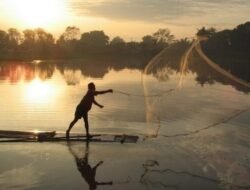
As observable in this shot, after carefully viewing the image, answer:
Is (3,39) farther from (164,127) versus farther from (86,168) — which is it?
(86,168)

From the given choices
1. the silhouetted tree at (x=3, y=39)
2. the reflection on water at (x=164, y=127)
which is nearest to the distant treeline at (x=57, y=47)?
the silhouetted tree at (x=3, y=39)

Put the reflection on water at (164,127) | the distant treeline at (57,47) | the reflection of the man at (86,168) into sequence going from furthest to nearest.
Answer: the distant treeline at (57,47) → the reflection on water at (164,127) → the reflection of the man at (86,168)

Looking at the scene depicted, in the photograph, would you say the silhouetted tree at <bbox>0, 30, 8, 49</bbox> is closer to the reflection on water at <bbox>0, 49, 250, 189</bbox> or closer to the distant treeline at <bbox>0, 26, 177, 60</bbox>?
the distant treeline at <bbox>0, 26, 177, 60</bbox>

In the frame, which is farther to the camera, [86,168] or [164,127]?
[164,127]

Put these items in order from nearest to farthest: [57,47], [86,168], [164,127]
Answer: [86,168]
[164,127]
[57,47]

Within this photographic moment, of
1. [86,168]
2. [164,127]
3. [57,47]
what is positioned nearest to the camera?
[86,168]

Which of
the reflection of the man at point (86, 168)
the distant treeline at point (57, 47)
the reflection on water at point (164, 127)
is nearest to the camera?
the reflection of the man at point (86, 168)

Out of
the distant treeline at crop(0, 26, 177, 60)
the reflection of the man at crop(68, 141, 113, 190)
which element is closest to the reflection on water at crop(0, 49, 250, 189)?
the reflection of the man at crop(68, 141, 113, 190)

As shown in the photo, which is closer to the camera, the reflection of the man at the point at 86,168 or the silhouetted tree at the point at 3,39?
the reflection of the man at the point at 86,168

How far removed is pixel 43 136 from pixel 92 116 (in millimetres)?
6366

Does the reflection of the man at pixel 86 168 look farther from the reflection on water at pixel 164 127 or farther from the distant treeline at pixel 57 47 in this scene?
the distant treeline at pixel 57 47

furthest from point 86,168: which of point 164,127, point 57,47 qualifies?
point 57,47

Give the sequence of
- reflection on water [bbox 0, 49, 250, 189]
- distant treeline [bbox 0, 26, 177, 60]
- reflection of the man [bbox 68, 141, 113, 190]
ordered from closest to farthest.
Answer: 1. reflection of the man [bbox 68, 141, 113, 190]
2. reflection on water [bbox 0, 49, 250, 189]
3. distant treeline [bbox 0, 26, 177, 60]

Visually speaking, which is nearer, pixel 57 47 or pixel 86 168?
pixel 86 168
